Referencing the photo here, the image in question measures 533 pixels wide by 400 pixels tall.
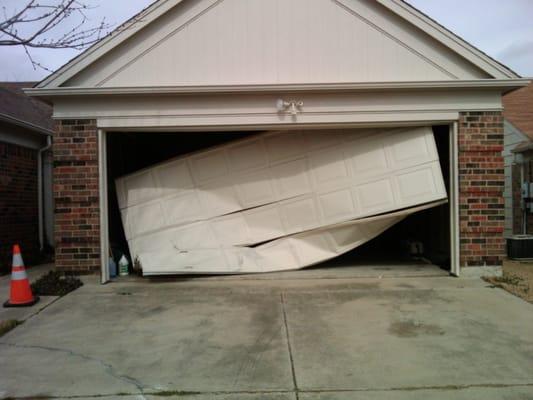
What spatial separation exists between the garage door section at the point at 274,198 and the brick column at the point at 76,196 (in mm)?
972

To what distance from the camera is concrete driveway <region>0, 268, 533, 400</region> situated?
359 cm

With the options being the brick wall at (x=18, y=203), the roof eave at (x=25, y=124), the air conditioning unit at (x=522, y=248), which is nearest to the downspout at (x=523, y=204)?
the air conditioning unit at (x=522, y=248)

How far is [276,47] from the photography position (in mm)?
7188

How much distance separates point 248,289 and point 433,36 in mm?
5149

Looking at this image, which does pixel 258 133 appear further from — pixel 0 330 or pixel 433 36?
pixel 0 330

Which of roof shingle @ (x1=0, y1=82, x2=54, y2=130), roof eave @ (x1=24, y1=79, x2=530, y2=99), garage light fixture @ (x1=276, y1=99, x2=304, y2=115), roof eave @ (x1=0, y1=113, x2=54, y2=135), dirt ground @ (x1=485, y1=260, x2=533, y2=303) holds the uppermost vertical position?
roof shingle @ (x1=0, y1=82, x2=54, y2=130)

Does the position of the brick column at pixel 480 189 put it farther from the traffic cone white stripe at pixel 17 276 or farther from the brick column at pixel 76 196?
the traffic cone white stripe at pixel 17 276

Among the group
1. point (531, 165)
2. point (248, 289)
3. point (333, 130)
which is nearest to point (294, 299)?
point (248, 289)

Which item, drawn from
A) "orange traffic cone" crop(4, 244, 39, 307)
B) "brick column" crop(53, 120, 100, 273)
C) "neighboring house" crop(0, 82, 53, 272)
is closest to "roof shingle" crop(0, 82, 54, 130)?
"neighboring house" crop(0, 82, 53, 272)

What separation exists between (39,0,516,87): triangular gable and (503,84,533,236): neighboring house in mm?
5294

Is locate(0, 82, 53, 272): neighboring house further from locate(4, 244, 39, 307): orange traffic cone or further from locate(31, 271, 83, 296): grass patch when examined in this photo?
locate(4, 244, 39, 307): orange traffic cone

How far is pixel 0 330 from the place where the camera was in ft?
16.4

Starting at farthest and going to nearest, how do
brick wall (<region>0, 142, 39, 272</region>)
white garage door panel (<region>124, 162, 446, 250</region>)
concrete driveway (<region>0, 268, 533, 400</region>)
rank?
brick wall (<region>0, 142, 39, 272</region>), white garage door panel (<region>124, 162, 446, 250</region>), concrete driveway (<region>0, 268, 533, 400</region>)

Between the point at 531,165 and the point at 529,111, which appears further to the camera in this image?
the point at 529,111
